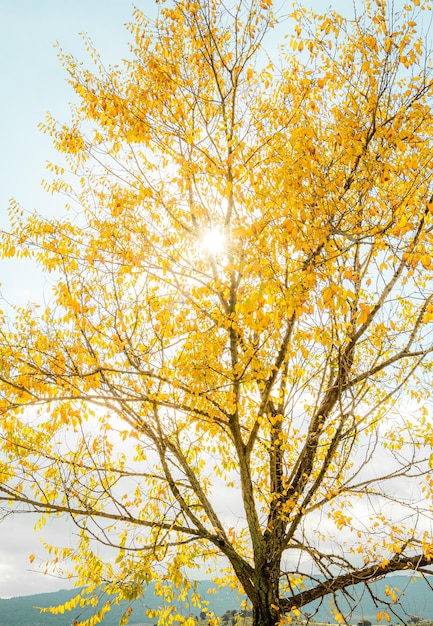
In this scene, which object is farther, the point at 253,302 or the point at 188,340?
the point at 188,340

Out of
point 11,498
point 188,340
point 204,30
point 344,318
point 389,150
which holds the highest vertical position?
point 204,30

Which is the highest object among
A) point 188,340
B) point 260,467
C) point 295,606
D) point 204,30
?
point 204,30

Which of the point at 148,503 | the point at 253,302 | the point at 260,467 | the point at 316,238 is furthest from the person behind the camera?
the point at 260,467

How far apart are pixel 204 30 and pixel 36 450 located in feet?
23.4

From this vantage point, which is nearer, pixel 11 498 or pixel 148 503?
pixel 11 498

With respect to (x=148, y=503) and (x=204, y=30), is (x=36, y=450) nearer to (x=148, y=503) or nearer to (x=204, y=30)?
(x=148, y=503)

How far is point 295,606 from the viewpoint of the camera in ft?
21.7

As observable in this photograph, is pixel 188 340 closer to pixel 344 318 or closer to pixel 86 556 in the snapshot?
pixel 344 318

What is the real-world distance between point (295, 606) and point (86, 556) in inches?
139

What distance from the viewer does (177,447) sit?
7.25 m

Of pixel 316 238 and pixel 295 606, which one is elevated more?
pixel 316 238

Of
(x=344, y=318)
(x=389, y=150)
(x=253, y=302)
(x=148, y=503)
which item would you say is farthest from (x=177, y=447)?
(x=389, y=150)

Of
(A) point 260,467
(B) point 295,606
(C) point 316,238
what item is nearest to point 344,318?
(C) point 316,238

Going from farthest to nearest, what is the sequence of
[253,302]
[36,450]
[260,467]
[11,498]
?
1. [260,467]
2. [36,450]
3. [11,498]
4. [253,302]
